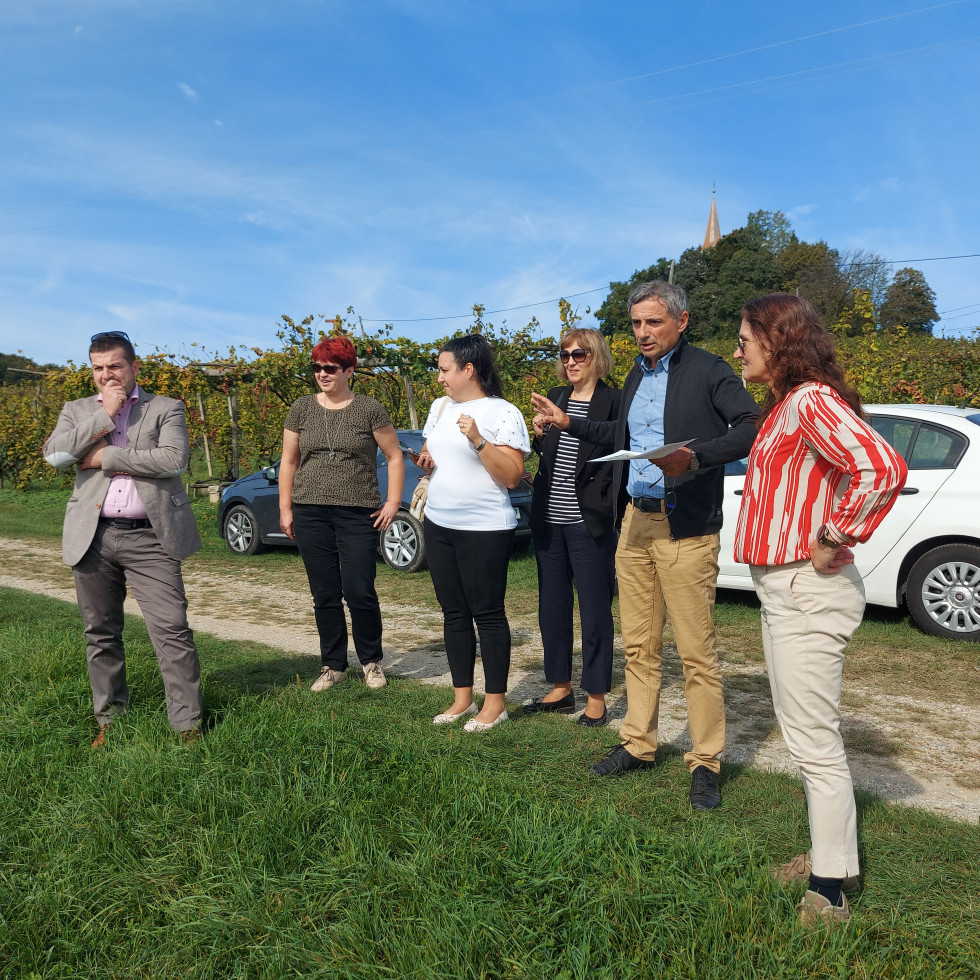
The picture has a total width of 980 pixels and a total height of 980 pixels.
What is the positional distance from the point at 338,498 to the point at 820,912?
3459 mm

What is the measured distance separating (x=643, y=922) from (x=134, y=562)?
2.85 m

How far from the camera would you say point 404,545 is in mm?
9672

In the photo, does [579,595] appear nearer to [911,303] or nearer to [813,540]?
[813,540]

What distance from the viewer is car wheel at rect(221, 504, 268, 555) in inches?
446

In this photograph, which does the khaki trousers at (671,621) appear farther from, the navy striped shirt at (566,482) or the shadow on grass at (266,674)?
the shadow on grass at (266,674)

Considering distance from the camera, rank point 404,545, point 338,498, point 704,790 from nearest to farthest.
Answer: point 704,790, point 338,498, point 404,545

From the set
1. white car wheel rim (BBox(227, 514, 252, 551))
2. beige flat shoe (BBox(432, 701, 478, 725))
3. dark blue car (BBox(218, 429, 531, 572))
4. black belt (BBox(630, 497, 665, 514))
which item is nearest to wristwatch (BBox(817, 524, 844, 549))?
black belt (BBox(630, 497, 665, 514))

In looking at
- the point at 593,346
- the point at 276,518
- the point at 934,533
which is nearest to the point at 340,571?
the point at 593,346

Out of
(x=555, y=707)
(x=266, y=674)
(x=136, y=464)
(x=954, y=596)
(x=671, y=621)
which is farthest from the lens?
(x=954, y=596)

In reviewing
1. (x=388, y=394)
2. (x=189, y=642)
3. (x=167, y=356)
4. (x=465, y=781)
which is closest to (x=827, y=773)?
(x=465, y=781)

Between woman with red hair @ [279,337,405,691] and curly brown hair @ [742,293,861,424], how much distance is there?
2786 millimetres

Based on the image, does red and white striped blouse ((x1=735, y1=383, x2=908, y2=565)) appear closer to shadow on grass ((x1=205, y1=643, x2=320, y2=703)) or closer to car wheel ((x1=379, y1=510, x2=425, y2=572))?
shadow on grass ((x1=205, y1=643, x2=320, y2=703))

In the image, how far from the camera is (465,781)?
3291 millimetres

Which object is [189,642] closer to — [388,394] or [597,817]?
[597,817]
